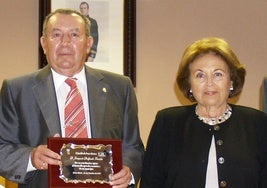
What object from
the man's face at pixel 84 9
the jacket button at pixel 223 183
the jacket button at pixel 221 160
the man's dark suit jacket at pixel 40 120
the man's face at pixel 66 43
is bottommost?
the jacket button at pixel 223 183

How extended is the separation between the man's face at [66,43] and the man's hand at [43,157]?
41 cm

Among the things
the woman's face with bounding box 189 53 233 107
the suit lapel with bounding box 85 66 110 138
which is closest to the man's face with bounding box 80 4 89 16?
the suit lapel with bounding box 85 66 110 138

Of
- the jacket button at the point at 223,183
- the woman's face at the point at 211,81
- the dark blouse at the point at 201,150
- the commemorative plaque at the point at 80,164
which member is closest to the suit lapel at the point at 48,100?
the commemorative plaque at the point at 80,164

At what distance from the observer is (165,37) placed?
4070 mm

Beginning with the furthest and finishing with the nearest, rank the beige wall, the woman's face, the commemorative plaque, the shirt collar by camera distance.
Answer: the beige wall < the shirt collar < the woman's face < the commemorative plaque

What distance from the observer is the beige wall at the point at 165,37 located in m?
3.87

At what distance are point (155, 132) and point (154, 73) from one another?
4.49ft

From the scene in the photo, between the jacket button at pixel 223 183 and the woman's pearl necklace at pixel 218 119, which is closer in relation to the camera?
the jacket button at pixel 223 183

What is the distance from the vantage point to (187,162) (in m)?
2.57

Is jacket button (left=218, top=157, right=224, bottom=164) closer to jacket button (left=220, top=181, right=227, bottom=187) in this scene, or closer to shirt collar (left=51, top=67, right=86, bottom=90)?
jacket button (left=220, top=181, right=227, bottom=187)

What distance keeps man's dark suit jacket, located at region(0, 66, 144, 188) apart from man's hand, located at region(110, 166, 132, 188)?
0.41 ft

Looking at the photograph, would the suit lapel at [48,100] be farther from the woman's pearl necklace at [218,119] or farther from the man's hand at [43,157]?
the woman's pearl necklace at [218,119]

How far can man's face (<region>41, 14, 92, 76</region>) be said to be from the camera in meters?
2.70

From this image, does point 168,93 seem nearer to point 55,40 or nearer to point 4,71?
point 4,71
